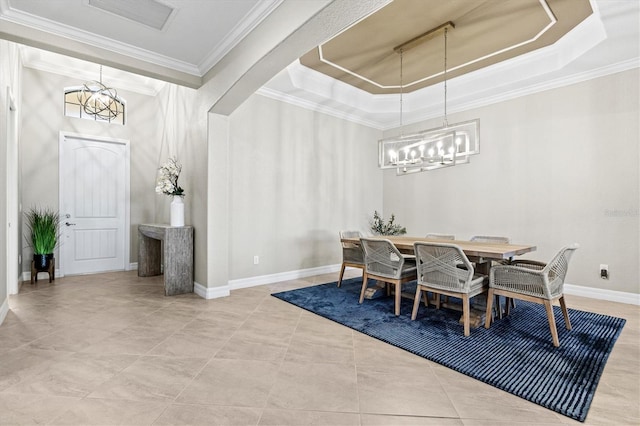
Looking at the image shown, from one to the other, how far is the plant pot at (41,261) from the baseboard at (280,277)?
2757mm

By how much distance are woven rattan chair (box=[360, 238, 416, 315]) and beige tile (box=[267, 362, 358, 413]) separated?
1.38m

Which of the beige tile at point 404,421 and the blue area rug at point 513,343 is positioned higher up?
the blue area rug at point 513,343

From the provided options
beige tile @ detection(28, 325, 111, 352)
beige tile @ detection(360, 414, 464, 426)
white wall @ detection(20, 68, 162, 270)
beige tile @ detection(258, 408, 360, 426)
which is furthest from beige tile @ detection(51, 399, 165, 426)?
white wall @ detection(20, 68, 162, 270)

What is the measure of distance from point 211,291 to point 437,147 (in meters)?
3.32

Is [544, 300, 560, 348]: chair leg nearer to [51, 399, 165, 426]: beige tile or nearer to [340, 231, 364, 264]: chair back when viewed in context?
[340, 231, 364, 264]: chair back

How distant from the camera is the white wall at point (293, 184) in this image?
15.3 feet

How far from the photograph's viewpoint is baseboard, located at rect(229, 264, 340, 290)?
4548 millimetres

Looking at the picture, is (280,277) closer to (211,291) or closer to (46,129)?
(211,291)

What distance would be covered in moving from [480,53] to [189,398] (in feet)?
16.3

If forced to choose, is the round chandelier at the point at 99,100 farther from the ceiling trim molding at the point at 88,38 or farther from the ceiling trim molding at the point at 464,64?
the ceiling trim molding at the point at 464,64

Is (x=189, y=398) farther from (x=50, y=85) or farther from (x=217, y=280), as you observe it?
(x=50, y=85)

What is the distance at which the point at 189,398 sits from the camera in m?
1.88

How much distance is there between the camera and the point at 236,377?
6.94 ft

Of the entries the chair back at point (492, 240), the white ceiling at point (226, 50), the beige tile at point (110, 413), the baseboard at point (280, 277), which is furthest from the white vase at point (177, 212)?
the chair back at point (492, 240)
